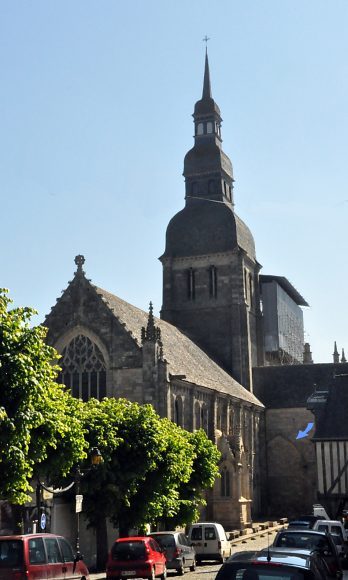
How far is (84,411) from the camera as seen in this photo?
27.9 metres

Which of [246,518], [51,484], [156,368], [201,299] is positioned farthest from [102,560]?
[201,299]

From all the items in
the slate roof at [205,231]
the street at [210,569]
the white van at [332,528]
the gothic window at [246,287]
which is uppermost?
the slate roof at [205,231]

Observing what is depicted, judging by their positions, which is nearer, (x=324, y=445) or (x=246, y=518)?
(x=324, y=445)

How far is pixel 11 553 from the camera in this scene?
48.3 feet

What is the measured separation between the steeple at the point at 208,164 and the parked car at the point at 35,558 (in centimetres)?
4743

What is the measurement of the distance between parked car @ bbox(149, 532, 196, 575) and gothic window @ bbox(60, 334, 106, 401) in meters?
16.4

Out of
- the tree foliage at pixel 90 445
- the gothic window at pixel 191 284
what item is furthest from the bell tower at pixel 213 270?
the tree foliage at pixel 90 445

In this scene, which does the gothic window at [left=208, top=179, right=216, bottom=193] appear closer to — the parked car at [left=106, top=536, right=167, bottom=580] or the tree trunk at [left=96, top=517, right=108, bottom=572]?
the tree trunk at [left=96, top=517, right=108, bottom=572]

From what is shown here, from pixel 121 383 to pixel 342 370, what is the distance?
26.5m

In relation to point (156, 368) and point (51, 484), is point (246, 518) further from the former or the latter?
point (51, 484)

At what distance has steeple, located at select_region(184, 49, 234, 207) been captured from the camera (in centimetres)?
6234

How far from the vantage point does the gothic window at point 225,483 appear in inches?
1831

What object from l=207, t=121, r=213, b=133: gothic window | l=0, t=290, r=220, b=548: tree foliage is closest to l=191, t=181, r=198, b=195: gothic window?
l=207, t=121, r=213, b=133: gothic window

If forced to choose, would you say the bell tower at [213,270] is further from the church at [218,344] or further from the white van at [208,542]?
the white van at [208,542]
